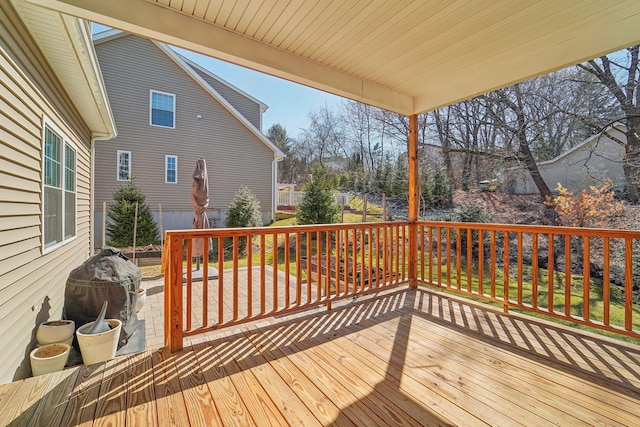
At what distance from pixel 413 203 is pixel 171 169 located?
376 inches

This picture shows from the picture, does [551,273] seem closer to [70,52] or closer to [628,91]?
[70,52]

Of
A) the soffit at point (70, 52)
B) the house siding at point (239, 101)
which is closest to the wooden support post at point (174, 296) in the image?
the soffit at point (70, 52)

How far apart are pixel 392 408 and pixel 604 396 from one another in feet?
4.49

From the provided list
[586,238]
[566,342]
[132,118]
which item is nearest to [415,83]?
[586,238]

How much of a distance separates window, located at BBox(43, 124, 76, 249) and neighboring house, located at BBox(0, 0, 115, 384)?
0.01 meters

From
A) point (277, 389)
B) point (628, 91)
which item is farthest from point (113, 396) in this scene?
point (628, 91)

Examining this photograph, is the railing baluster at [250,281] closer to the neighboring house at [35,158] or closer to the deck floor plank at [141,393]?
the deck floor plank at [141,393]

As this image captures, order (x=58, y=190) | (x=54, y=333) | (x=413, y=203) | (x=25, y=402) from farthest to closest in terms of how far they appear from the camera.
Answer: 1. (x=413, y=203)
2. (x=58, y=190)
3. (x=54, y=333)
4. (x=25, y=402)

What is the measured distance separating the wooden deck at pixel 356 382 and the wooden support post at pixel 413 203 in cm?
132

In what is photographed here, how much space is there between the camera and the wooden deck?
169cm

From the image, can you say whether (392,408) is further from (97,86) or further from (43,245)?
(97,86)

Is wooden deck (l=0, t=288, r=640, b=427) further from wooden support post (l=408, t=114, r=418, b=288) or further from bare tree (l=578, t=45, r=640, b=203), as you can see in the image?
bare tree (l=578, t=45, r=640, b=203)

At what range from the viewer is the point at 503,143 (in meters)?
9.82

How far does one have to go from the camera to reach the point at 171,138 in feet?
35.6
